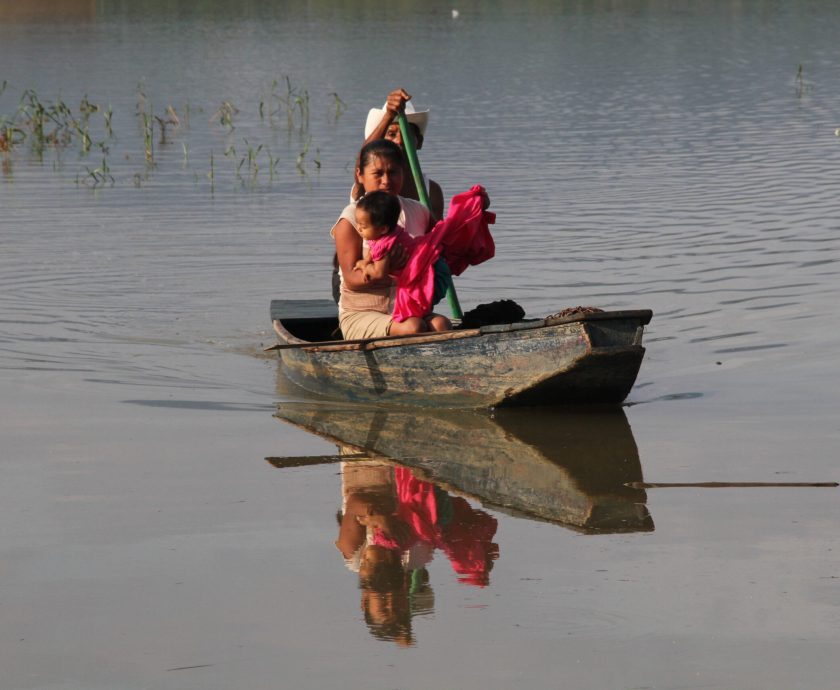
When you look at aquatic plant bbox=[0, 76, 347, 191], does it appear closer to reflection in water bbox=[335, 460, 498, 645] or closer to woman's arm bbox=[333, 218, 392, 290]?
woman's arm bbox=[333, 218, 392, 290]

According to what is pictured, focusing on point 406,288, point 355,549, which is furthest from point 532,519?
point 406,288

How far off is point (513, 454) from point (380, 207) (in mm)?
1237

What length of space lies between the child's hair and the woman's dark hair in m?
0.19

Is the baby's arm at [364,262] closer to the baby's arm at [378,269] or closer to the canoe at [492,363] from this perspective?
the baby's arm at [378,269]

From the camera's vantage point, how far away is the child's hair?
6609mm

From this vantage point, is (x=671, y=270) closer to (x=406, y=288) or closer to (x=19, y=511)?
(x=406, y=288)

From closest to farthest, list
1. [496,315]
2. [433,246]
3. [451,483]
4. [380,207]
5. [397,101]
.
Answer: [451,483] < [380,207] < [433,246] < [496,315] < [397,101]

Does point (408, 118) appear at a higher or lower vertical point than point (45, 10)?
higher

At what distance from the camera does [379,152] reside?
675cm

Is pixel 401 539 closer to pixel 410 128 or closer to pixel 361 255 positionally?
pixel 361 255

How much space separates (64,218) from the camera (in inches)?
536

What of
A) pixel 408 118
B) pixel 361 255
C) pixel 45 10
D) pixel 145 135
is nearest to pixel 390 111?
pixel 408 118

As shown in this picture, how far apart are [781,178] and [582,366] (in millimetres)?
8705

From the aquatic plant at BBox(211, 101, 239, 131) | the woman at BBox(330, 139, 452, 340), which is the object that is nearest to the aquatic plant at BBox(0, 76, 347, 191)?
the aquatic plant at BBox(211, 101, 239, 131)
